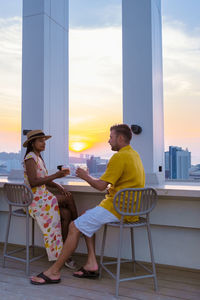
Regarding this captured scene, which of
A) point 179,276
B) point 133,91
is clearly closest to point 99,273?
point 179,276

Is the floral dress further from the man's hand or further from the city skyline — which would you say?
Result: the city skyline

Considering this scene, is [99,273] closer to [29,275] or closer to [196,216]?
[29,275]

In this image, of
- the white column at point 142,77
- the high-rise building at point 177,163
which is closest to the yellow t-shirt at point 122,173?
the white column at point 142,77

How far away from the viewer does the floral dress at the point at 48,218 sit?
292 centimetres

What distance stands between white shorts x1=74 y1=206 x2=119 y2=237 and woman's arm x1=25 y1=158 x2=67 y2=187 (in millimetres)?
484

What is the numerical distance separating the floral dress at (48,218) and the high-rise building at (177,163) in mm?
1962

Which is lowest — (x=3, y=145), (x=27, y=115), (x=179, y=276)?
(x=179, y=276)

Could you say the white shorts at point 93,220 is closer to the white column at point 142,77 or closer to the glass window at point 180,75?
the white column at point 142,77

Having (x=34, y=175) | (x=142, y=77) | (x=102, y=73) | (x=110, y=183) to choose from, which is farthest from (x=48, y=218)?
(x=102, y=73)

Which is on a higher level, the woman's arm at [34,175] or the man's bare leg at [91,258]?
the woman's arm at [34,175]

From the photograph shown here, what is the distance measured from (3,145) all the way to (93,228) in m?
3.26

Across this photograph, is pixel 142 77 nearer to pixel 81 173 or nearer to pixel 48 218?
pixel 81 173

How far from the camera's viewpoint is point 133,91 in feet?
13.3

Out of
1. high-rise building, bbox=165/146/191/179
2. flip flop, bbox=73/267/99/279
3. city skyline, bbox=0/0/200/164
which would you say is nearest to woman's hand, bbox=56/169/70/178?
flip flop, bbox=73/267/99/279
